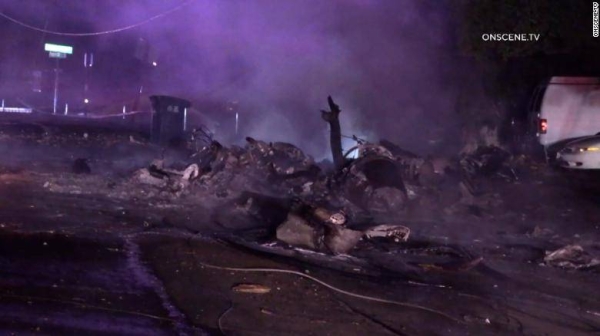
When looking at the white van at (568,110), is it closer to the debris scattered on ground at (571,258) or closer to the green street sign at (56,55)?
the debris scattered on ground at (571,258)

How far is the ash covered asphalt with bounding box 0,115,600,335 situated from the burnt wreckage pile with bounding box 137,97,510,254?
0.51 metres

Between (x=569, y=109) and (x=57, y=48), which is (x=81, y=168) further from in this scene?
(x=57, y=48)

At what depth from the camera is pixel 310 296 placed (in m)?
6.15

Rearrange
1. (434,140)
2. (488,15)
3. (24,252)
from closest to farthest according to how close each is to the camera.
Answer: (24,252) < (488,15) < (434,140)

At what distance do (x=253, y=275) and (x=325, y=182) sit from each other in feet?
19.0

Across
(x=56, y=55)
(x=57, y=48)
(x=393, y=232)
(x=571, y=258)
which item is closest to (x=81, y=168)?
(x=393, y=232)

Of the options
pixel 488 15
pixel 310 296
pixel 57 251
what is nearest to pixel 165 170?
Answer: pixel 57 251

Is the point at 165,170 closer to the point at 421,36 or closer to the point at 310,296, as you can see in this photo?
the point at 310,296

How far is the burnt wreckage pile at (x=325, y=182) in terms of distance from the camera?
10.7 m

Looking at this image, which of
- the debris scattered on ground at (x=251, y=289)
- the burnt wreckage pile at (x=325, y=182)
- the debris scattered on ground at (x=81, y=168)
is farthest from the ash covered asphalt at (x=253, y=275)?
the debris scattered on ground at (x=81, y=168)

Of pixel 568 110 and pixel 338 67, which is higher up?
pixel 338 67

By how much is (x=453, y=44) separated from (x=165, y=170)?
9.97m

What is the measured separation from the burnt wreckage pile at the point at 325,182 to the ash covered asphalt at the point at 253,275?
0.51 m

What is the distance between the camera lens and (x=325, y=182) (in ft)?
40.5
